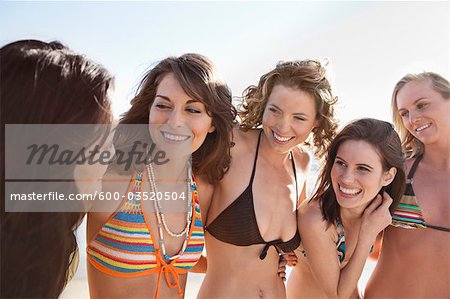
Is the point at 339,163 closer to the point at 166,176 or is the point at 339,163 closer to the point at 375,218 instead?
the point at 375,218

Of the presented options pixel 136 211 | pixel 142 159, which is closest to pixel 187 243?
pixel 136 211

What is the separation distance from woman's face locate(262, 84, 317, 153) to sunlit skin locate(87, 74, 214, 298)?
1.88ft

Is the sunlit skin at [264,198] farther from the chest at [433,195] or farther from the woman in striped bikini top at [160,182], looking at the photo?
the chest at [433,195]

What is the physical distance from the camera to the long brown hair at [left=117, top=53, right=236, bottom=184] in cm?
272

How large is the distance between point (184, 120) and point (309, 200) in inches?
46.0

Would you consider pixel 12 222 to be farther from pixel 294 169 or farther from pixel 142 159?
pixel 294 169

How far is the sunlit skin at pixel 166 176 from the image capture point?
2.50 meters

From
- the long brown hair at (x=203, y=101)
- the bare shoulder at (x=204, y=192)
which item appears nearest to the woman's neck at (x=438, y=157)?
the long brown hair at (x=203, y=101)

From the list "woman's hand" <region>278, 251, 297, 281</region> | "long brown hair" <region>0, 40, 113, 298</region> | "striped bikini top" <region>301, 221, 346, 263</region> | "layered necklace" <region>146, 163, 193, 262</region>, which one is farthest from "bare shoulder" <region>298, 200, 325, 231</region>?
"long brown hair" <region>0, 40, 113, 298</region>

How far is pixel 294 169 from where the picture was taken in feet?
11.6

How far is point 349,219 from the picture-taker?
326 centimetres

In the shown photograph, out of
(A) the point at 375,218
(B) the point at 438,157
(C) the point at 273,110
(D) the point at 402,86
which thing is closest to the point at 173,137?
(C) the point at 273,110

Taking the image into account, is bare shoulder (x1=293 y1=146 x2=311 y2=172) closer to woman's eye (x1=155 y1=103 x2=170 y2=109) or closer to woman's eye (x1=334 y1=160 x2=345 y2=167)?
woman's eye (x1=334 y1=160 x2=345 y2=167)

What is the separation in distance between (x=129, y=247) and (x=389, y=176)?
6.22 ft
